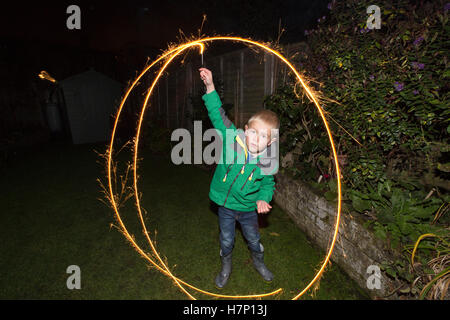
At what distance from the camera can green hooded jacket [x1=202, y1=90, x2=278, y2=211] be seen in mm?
2816

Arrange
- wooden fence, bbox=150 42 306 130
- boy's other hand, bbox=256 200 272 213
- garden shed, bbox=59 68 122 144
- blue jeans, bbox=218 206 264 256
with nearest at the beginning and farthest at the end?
boy's other hand, bbox=256 200 272 213
blue jeans, bbox=218 206 264 256
wooden fence, bbox=150 42 306 130
garden shed, bbox=59 68 122 144

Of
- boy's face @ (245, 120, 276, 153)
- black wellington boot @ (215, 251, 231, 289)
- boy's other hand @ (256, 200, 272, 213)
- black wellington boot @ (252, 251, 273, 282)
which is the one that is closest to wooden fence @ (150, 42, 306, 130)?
boy's face @ (245, 120, 276, 153)

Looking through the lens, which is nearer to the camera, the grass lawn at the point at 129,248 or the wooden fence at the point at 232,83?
the grass lawn at the point at 129,248

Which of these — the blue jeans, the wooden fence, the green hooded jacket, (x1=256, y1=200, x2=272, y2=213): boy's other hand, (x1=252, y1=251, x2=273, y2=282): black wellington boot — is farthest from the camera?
the wooden fence

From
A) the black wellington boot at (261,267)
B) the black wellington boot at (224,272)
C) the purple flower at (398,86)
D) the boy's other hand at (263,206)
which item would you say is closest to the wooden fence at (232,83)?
the purple flower at (398,86)

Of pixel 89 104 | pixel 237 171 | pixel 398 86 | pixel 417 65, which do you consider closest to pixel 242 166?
pixel 237 171

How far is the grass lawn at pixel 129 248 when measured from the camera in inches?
117

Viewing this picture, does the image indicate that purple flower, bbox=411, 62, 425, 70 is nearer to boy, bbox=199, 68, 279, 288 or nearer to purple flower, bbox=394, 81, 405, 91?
purple flower, bbox=394, 81, 405, 91

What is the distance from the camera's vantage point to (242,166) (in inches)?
111

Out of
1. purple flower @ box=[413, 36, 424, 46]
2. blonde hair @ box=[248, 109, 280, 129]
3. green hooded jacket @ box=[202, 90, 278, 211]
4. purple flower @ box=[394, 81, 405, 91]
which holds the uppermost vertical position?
purple flower @ box=[413, 36, 424, 46]

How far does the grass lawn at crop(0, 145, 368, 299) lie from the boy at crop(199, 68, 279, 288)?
66 centimetres

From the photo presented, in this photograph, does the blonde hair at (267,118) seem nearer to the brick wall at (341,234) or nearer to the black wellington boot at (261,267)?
the brick wall at (341,234)

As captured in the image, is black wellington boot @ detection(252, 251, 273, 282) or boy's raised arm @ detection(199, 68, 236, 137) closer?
boy's raised arm @ detection(199, 68, 236, 137)

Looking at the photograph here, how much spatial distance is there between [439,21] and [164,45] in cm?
1698
